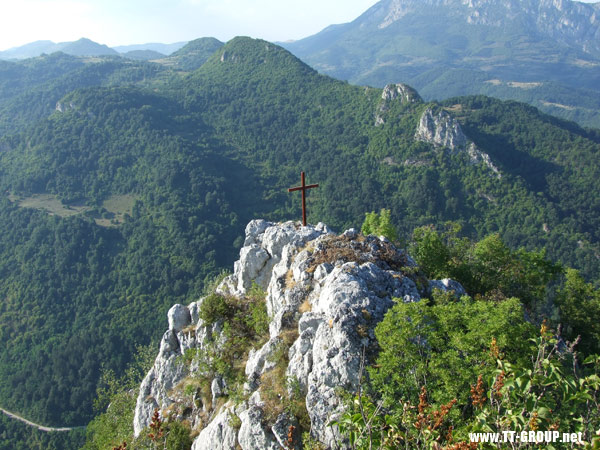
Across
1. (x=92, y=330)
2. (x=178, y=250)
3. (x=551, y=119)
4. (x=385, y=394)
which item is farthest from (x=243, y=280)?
(x=551, y=119)

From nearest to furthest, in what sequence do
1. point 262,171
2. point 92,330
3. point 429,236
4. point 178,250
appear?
point 429,236, point 92,330, point 178,250, point 262,171

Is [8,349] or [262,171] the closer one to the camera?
[8,349]

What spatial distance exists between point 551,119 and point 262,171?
117069 mm

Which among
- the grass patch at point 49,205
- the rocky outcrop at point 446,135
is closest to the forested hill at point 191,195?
the rocky outcrop at point 446,135

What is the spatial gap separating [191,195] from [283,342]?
122 meters

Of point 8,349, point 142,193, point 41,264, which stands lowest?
point 8,349

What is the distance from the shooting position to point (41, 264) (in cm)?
11094

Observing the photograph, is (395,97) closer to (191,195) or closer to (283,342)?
(191,195)

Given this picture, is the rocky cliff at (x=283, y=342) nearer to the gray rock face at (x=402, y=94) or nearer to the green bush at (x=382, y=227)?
the green bush at (x=382, y=227)

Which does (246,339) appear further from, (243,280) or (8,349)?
(8,349)

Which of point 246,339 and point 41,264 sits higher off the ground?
point 246,339

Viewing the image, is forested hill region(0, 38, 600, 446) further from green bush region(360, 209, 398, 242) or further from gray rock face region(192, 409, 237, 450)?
gray rock face region(192, 409, 237, 450)

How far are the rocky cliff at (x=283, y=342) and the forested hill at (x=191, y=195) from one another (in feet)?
222

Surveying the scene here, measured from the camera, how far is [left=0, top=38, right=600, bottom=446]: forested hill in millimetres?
93500
